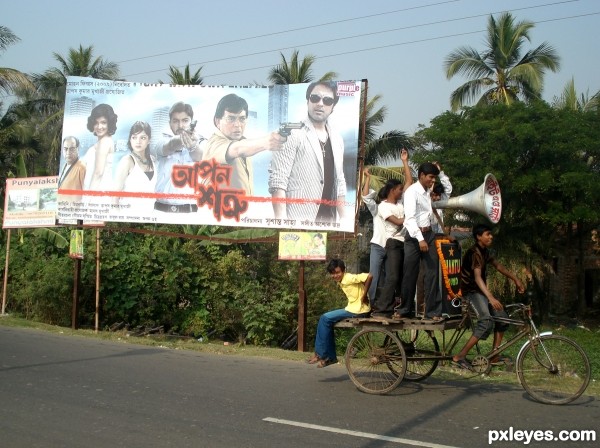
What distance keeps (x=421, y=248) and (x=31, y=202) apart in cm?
1035

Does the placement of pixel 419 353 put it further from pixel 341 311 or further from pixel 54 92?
pixel 54 92

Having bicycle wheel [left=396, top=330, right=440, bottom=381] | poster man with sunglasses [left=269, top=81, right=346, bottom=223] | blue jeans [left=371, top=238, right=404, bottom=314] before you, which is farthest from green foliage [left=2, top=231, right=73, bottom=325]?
blue jeans [left=371, top=238, right=404, bottom=314]

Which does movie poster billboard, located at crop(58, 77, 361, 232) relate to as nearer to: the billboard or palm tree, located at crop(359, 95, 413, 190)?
the billboard

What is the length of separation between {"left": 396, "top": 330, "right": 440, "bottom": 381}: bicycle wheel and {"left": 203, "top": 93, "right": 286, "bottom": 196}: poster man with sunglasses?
5580mm

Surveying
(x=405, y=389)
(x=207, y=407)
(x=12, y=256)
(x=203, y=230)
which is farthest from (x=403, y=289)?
(x=12, y=256)

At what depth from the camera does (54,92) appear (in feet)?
138

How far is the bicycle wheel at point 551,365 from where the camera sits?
6.76 meters

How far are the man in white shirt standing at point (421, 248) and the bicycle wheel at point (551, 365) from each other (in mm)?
1011

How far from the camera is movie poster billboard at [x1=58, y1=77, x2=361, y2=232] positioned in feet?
41.0

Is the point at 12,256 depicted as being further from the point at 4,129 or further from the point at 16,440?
the point at 4,129

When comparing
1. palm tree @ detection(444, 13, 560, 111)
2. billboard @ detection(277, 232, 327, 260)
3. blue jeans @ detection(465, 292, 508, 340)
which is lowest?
blue jeans @ detection(465, 292, 508, 340)

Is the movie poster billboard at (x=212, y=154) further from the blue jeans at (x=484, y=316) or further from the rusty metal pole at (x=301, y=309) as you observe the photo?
the blue jeans at (x=484, y=316)

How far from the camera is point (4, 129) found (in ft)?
105

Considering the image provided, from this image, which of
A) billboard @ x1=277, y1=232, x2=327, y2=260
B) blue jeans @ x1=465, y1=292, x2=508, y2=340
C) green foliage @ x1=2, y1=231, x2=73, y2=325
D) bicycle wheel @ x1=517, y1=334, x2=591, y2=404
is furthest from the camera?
green foliage @ x1=2, y1=231, x2=73, y2=325
